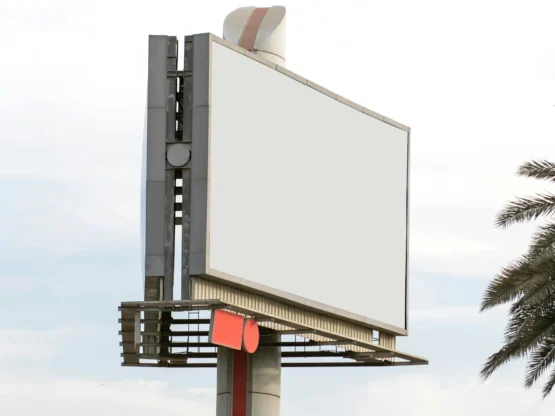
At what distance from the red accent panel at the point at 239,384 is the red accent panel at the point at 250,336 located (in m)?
2.51

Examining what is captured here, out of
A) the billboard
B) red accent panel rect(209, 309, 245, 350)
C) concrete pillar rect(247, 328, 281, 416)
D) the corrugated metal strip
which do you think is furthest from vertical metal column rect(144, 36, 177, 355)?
concrete pillar rect(247, 328, 281, 416)

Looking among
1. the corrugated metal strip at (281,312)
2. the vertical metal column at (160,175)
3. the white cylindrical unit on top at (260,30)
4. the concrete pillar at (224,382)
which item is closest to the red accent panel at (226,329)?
the corrugated metal strip at (281,312)

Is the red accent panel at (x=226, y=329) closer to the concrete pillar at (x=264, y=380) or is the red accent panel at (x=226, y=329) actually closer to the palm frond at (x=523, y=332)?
the concrete pillar at (x=264, y=380)

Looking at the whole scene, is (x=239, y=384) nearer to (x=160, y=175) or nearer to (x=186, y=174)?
(x=186, y=174)

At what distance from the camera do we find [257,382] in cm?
5041

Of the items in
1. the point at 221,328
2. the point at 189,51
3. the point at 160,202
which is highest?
the point at 189,51

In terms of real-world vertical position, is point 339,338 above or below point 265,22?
below

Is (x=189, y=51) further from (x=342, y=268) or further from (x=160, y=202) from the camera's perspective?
(x=342, y=268)

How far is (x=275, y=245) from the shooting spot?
4891 centimetres

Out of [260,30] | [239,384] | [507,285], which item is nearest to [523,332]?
[507,285]

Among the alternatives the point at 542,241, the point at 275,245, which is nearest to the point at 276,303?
the point at 275,245

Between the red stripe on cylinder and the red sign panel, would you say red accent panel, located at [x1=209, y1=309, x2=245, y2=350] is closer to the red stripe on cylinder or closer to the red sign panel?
the red sign panel

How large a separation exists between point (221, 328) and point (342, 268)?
672cm

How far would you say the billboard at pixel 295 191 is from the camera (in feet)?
154
